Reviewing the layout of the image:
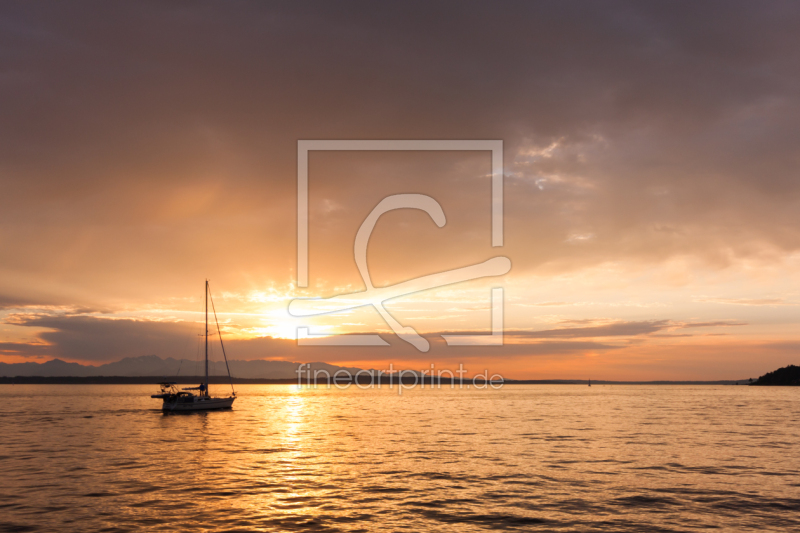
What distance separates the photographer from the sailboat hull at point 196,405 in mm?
112062

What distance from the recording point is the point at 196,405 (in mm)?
114062

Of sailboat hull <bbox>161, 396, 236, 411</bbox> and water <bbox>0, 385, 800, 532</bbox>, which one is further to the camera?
sailboat hull <bbox>161, 396, 236, 411</bbox>

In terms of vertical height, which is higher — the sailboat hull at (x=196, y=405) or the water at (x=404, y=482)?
the water at (x=404, y=482)

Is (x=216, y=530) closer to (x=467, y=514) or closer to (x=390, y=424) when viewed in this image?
(x=467, y=514)

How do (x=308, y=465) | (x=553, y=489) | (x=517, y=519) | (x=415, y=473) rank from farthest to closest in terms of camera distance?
(x=308, y=465), (x=415, y=473), (x=553, y=489), (x=517, y=519)

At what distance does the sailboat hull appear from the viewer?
112 meters

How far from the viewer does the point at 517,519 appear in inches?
1133

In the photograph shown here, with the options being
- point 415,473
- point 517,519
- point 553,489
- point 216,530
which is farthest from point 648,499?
point 216,530

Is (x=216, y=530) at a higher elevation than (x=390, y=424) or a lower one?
higher

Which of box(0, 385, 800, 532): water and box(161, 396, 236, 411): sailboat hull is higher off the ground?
box(0, 385, 800, 532): water

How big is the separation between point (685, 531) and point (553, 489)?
10.2m

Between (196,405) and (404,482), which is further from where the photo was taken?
(196,405)

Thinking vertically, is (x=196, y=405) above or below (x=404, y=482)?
below

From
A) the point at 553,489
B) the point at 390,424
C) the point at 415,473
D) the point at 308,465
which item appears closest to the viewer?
the point at 553,489
